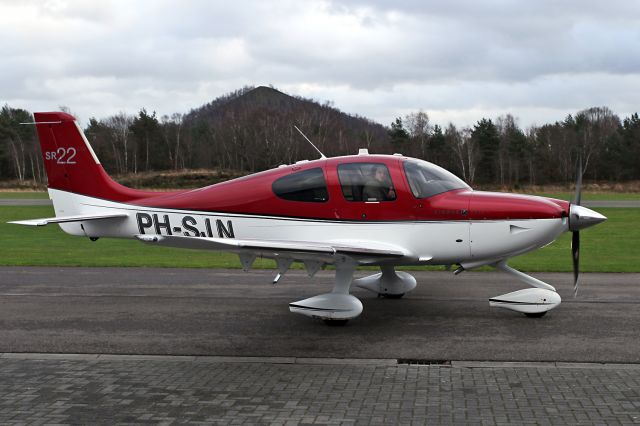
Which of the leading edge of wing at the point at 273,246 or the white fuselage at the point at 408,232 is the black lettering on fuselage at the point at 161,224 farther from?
the leading edge of wing at the point at 273,246

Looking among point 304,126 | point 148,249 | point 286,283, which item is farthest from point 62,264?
point 304,126

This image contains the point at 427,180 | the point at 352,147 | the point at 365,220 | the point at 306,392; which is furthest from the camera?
the point at 352,147

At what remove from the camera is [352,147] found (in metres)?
80.1

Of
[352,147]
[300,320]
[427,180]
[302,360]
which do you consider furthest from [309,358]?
[352,147]

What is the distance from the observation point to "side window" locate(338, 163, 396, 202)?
9266mm

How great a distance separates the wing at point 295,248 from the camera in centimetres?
770

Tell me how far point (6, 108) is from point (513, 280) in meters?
119

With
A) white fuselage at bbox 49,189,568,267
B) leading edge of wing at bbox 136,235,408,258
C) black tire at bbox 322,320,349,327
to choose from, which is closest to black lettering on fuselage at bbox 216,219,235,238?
white fuselage at bbox 49,189,568,267

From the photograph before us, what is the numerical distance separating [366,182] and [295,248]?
1688mm

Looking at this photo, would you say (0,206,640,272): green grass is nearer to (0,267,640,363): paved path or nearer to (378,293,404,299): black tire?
(0,267,640,363): paved path

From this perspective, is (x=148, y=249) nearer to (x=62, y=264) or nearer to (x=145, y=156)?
(x=62, y=264)

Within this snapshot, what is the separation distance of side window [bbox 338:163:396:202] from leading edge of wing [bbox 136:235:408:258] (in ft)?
2.34

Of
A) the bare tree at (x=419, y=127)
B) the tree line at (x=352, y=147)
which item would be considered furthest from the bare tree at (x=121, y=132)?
the bare tree at (x=419, y=127)

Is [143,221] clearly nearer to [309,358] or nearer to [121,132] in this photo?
[309,358]
